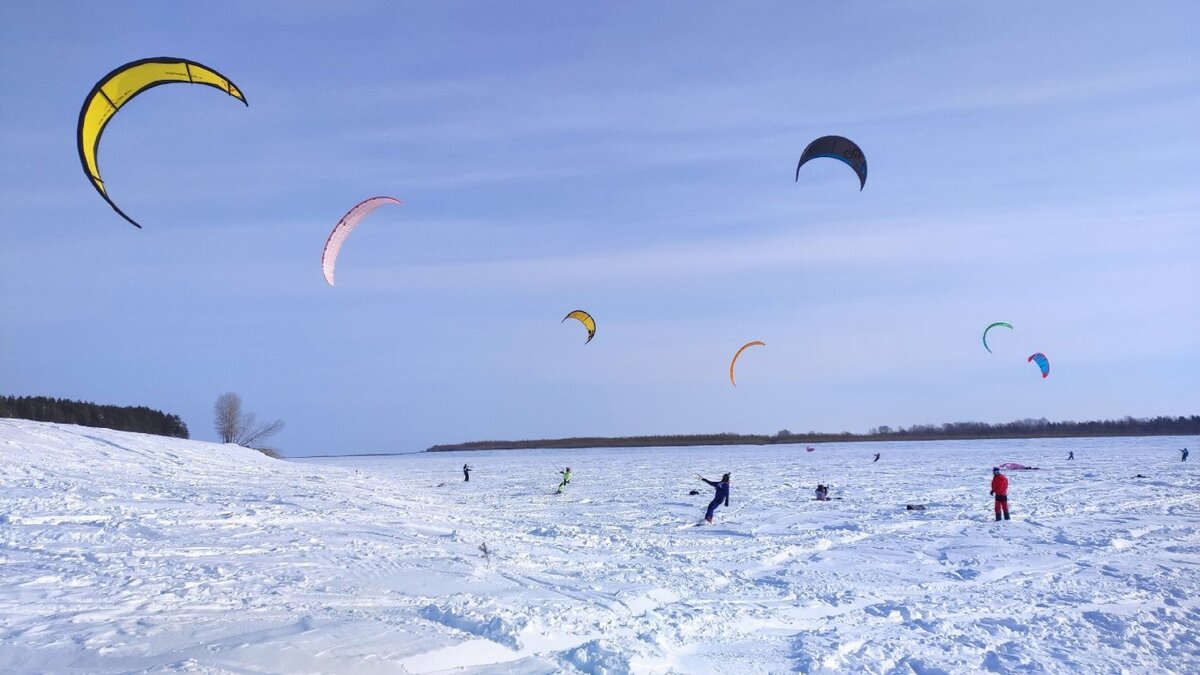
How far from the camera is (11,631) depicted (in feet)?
16.8

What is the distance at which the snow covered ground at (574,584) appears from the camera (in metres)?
5.36

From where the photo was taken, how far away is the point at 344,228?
13.2 metres

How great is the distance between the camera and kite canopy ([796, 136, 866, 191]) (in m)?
15.4

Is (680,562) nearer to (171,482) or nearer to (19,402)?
(171,482)

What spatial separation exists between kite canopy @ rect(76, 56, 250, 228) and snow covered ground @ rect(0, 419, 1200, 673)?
3.44m

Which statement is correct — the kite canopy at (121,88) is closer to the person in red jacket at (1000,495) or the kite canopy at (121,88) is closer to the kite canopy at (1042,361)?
the person in red jacket at (1000,495)

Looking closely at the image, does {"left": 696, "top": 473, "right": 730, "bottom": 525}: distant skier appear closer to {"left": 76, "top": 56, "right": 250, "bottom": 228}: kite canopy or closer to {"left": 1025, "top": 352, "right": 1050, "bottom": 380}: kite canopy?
{"left": 76, "top": 56, "right": 250, "bottom": 228}: kite canopy

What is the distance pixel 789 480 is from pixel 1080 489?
7185 millimetres

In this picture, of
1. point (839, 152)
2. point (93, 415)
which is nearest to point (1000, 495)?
point (839, 152)

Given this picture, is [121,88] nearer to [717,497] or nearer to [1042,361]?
[717,497]

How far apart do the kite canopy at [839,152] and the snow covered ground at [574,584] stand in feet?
21.6

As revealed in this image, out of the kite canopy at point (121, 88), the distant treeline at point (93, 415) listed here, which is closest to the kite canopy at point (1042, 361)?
the kite canopy at point (121, 88)

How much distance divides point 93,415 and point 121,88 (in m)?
76.0

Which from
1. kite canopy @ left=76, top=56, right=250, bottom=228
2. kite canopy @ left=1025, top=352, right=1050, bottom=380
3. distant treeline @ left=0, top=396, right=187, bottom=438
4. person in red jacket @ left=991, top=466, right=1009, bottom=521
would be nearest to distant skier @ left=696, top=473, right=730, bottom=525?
person in red jacket @ left=991, top=466, right=1009, bottom=521
